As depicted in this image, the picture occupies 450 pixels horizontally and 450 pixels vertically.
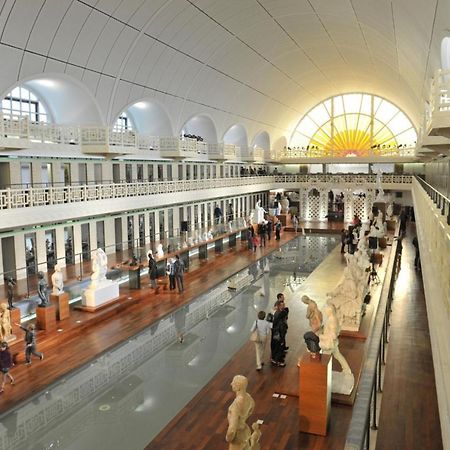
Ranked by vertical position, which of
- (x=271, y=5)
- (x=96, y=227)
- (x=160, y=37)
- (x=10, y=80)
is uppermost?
(x=271, y=5)

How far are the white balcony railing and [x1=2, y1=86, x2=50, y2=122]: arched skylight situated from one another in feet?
12.7

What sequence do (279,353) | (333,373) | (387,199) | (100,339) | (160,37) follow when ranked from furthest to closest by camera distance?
1. (387,199)
2. (160,37)
3. (100,339)
4. (279,353)
5. (333,373)

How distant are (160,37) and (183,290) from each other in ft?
39.4

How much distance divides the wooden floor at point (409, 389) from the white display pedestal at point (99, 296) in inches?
393

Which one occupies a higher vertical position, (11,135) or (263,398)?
(11,135)

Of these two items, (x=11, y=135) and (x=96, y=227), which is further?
(x=96, y=227)

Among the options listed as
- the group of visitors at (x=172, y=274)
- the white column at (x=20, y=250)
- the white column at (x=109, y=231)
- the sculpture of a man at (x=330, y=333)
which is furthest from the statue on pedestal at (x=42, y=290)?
the white column at (x=109, y=231)

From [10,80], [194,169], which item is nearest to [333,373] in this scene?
[10,80]

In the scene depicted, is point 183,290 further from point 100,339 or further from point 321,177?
point 321,177

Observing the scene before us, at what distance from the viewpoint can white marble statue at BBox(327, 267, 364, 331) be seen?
14.1 meters

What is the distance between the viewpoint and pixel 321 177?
4541 cm

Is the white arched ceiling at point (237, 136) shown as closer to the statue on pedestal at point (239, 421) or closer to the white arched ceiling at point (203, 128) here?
the white arched ceiling at point (203, 128)

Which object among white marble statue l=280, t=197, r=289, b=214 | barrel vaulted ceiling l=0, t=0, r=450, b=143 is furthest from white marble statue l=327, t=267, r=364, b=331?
white marble statue l=280, t=197, r=289, b=214

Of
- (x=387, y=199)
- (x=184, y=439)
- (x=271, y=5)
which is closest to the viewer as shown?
(x=184, y=439)
